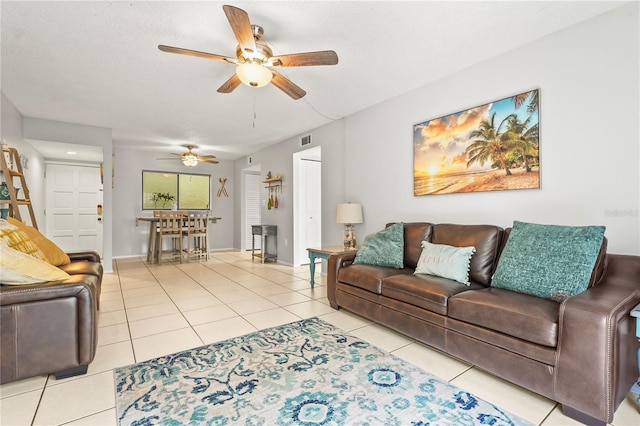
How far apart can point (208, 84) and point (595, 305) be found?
3.86 m

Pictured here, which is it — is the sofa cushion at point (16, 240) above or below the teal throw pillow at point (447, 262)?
above

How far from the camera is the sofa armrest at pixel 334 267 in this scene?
3.17 meters

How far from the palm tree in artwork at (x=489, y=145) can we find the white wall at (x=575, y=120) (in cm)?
25

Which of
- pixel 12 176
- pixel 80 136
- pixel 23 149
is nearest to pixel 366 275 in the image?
pixel 12 176

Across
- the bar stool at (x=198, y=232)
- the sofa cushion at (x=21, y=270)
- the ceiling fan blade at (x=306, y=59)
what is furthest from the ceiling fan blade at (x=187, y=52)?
the bar stool at (x=198, y=232)

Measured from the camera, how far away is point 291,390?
1746 millimetres

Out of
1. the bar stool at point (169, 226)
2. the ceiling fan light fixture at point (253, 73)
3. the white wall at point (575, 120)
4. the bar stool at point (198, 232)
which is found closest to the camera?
the white wall at point (575, 120)

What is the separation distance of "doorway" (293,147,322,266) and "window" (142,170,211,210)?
11.1 ft

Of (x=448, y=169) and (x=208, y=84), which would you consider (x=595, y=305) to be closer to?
(x=448, y=169)

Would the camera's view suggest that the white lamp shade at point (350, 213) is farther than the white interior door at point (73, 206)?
No

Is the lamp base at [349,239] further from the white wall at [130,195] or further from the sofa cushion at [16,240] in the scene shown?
the white wall at [130,195]

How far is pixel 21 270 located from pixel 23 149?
4.09 m

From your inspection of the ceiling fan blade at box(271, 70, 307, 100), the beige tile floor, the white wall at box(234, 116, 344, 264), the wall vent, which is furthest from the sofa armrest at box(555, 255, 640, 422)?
the wall vent

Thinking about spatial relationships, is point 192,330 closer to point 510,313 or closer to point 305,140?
Answer: point 510,313
